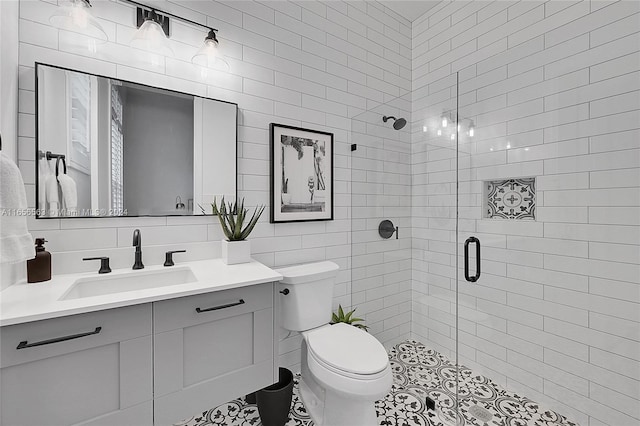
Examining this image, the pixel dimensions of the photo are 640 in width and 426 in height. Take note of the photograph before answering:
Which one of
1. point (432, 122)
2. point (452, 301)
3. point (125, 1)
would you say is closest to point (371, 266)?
point (452, 301)

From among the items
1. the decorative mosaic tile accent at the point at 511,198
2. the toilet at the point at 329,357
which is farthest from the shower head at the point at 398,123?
the toilet at the point at 329,357

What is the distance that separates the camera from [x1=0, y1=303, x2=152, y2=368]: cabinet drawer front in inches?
34.4

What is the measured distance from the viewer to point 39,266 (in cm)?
123

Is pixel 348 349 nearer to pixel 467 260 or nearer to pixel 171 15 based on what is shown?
pixel 467 260

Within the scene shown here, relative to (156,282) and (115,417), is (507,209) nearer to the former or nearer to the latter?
(156,282)

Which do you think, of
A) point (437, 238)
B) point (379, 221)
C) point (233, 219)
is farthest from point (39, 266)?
point (437, 238)

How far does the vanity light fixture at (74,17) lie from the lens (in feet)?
4.29

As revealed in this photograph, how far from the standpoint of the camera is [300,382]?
196 centimetres

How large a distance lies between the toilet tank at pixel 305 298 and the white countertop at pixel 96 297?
33 cm

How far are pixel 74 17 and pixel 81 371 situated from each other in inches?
59.4

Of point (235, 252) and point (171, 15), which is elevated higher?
point (171, 15)

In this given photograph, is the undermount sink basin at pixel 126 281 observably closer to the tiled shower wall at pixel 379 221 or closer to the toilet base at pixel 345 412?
the toilet base at pixel 345 412

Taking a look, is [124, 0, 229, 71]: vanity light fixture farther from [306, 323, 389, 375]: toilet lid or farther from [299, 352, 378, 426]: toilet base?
[299, 352, 378, 426]: toilet base

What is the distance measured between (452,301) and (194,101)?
2108 mm
